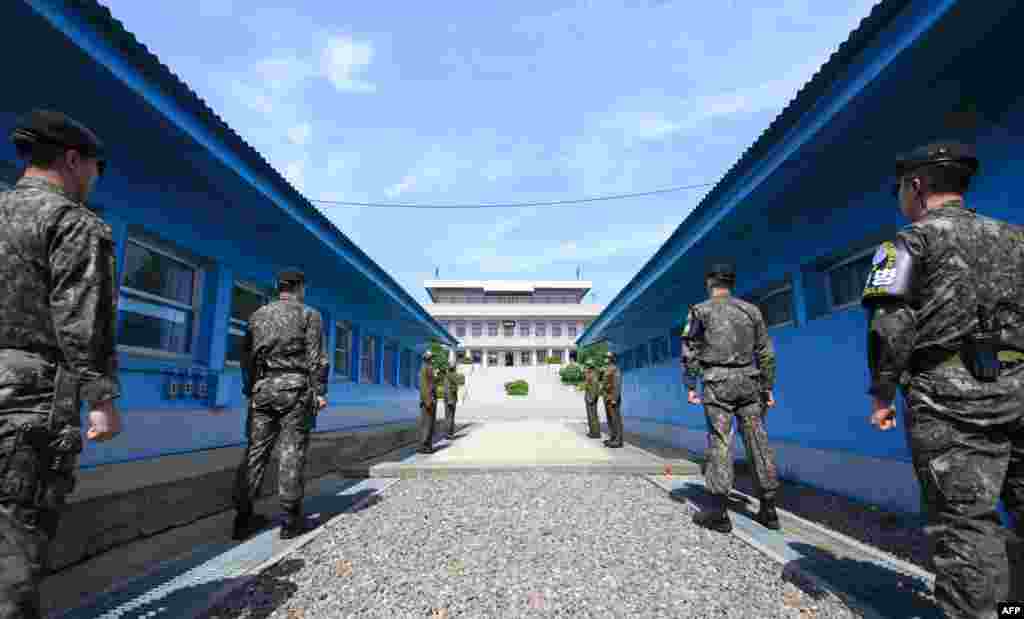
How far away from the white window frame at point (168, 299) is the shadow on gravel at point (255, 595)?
305 centimetres

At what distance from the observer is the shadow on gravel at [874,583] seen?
2.13 metres

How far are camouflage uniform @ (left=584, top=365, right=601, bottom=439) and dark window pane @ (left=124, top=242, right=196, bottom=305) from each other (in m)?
8.19

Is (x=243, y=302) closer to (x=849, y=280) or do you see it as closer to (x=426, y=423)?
(x=426, y=423)

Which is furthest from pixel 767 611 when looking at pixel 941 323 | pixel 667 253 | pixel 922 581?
pixel 667 253

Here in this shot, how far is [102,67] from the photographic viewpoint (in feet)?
9.26

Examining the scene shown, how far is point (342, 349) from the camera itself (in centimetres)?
966

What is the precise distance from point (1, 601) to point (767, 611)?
10.1 ft

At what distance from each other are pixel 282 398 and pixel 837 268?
5.94 meters

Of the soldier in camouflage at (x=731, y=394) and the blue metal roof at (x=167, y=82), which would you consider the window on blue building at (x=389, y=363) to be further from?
the soldier in camouflage at (x=731, y=394)

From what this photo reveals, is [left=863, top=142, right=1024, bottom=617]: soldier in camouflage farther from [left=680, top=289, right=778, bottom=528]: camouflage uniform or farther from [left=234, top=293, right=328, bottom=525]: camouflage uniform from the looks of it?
[left=234, top=293, right=328, bottom=525]: camouflage uniform

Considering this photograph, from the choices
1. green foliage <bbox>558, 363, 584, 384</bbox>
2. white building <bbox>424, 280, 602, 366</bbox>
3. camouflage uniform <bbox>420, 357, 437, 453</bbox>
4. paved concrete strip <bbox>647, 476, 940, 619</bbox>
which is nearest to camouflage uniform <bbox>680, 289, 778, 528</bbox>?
paved concrete strip <bbox>647, 476, 940, 619</bbox>

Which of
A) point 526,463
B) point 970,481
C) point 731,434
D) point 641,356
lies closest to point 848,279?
point 731,434

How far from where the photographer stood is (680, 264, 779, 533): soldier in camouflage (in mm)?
3439

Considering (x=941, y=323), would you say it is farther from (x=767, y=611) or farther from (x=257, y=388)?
(x=257, y=388)
